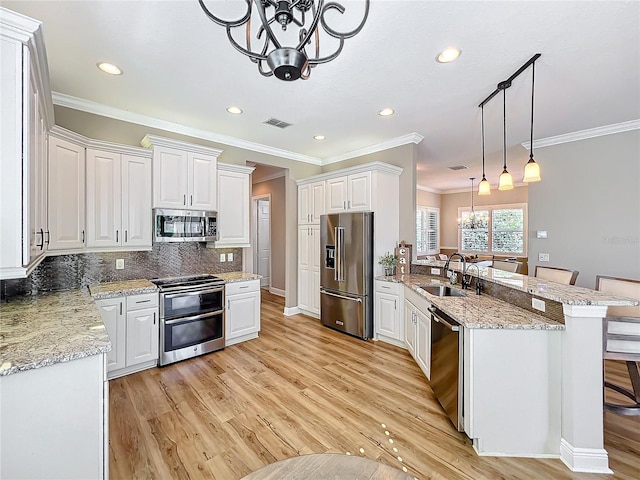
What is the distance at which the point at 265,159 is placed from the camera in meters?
4.89

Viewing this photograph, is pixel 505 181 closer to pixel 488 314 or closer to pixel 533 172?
pixel 533 172

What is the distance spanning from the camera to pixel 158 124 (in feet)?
12.1

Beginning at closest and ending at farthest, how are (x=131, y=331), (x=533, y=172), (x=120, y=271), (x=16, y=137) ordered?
(x=16, y=137) → (x=533, y=172) → (x=131, y=331) → (x=120, y=271)

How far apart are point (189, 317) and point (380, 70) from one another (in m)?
3.23

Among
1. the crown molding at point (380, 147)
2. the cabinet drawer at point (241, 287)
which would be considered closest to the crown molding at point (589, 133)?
the crown molding at point (380, 147)

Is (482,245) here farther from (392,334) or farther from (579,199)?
(392,334)

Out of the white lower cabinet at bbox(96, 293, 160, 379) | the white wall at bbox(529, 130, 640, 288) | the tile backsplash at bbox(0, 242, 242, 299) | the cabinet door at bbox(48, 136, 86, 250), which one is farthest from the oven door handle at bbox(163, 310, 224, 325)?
the white wall at bbox(529, 130, 640, 288)

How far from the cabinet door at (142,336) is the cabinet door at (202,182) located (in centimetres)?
136

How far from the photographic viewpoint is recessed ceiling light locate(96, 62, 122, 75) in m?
2.48

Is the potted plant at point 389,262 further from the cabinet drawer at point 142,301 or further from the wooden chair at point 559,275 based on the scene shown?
the cabinet drawer at point 142,301

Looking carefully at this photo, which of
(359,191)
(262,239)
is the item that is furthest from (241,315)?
(262,239)

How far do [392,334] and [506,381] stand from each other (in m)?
1.92

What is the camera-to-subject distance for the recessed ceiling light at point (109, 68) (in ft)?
8.13

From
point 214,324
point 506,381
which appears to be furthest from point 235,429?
point 506,381
